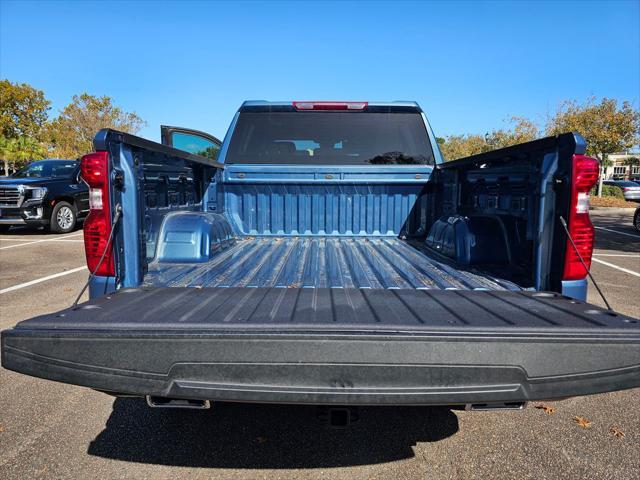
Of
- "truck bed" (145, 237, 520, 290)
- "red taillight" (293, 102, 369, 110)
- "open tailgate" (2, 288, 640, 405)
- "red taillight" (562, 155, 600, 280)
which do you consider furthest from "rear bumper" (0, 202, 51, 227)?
"red taillight" (562, 155, 600, 280)

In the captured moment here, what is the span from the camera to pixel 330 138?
176 inches

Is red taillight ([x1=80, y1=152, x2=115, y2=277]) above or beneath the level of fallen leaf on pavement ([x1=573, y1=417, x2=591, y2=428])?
above

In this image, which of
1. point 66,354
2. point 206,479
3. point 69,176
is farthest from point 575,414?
point 69,176

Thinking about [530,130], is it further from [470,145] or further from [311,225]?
[311,225]

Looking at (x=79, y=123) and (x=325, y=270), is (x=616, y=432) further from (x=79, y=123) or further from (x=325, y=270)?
(x=79, y=123)

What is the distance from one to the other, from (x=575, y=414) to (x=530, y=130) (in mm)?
35806

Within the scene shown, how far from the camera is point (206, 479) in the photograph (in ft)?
7.10

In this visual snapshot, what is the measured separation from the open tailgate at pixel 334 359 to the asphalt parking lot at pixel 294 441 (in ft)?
2.93

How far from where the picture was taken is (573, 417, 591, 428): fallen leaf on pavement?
2707 mm

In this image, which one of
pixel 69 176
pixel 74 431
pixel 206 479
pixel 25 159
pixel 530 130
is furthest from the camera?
pixel 25 159

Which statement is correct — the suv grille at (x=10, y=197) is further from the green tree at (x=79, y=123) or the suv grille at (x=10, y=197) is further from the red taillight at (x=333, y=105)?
the green tree at (x=79, y=123)

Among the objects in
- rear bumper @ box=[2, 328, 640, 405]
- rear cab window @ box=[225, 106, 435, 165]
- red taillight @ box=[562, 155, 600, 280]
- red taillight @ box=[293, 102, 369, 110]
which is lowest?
rear bumper @ box=[2, 328, 640, 405]

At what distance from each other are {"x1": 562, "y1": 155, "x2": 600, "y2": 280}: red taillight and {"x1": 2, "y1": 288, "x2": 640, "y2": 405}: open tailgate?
0.63 m

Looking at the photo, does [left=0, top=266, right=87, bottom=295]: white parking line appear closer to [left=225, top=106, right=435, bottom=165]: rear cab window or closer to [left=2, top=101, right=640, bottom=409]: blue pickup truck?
[left=2, top=101, right=640, bottom=409]: blue pickup truck
